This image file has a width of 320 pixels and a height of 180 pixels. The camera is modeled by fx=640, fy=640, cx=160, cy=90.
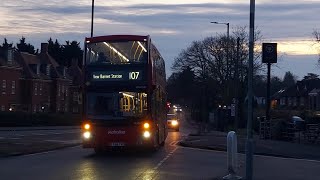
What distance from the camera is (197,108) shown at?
10288 centimetres

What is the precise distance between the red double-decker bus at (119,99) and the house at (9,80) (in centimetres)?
5454

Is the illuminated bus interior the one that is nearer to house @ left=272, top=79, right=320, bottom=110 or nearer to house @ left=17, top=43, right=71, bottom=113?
house @ left=17, top=43, right=71, bottom=113

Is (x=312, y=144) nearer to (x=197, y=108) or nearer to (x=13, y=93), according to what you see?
(x=13, y=93)

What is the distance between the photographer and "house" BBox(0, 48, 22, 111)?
78.3 metres

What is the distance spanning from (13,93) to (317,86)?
60.4m

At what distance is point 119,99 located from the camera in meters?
25.0

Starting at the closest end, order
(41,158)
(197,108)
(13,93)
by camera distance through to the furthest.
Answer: (41,158) → (13,93) → (197,108)

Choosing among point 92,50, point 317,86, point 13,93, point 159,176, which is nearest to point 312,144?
point 92,50

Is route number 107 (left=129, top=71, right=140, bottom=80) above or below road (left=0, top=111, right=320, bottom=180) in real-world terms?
above

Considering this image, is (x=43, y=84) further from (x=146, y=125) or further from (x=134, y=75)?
(x=146, y=125)

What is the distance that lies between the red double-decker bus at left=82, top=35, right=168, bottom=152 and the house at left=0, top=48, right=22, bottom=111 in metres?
54.5

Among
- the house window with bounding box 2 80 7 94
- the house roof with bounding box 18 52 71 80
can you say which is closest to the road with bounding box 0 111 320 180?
the house window with bounding box 2 80 7 94

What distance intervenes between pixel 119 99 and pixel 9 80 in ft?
188

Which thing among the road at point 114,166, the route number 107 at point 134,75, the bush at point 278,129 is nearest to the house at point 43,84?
the bush at point 278,129
